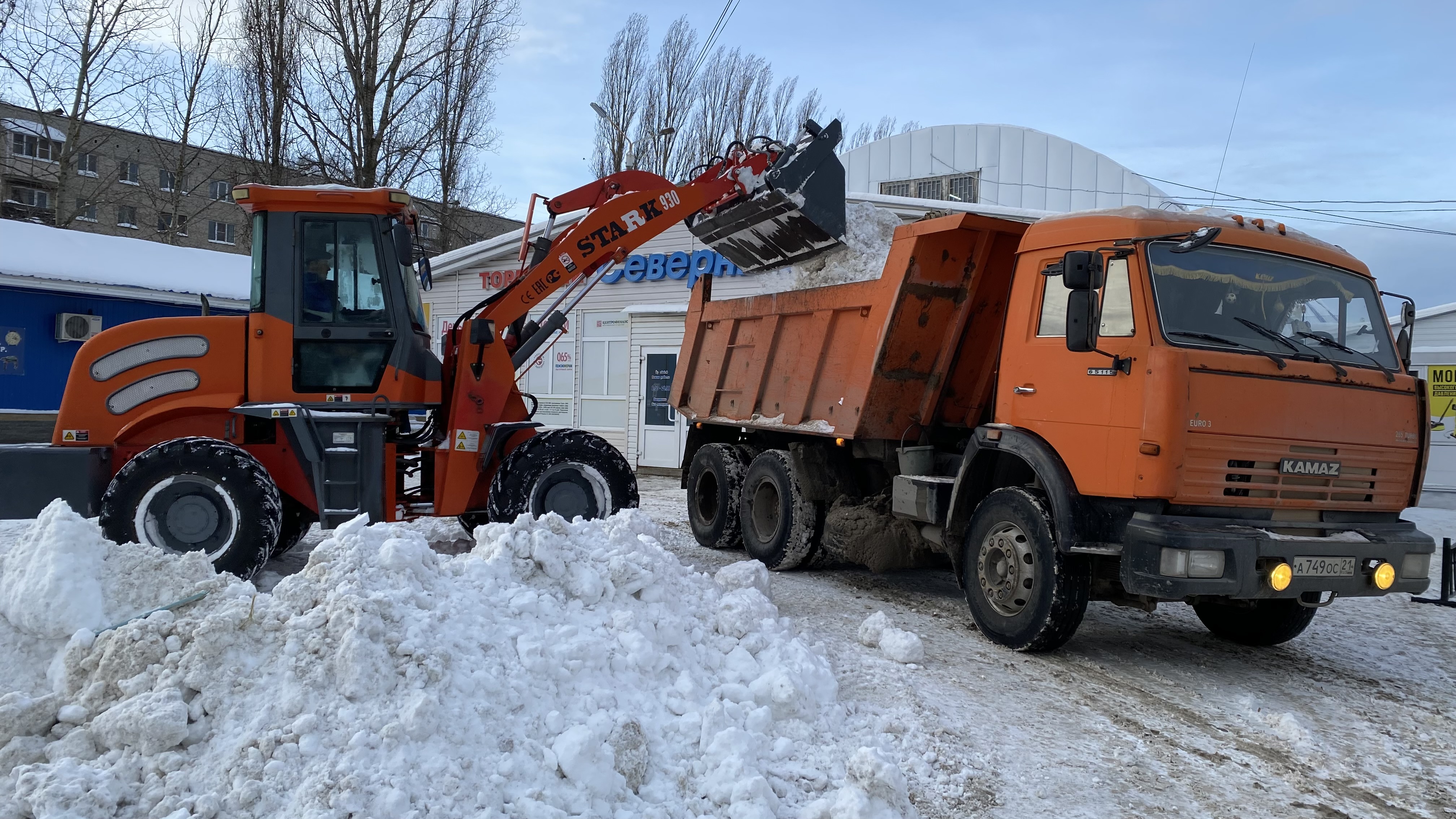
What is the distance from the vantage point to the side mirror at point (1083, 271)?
5.32 m

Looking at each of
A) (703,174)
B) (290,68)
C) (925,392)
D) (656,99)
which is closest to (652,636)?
(925,392)

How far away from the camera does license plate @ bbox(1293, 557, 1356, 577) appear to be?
5.03 meters

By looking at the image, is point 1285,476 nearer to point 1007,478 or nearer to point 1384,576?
point 1384,576

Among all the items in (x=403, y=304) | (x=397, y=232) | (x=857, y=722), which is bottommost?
(x=857, y=722)

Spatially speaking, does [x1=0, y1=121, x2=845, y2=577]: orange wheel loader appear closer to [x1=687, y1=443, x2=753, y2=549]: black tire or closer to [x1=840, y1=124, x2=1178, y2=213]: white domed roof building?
[x1=687, y1=443, x2=753, y2=549]: black tire

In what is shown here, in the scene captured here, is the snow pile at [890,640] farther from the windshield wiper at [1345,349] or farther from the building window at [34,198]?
the building window at [34,198]

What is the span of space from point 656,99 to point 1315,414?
30.1 metres

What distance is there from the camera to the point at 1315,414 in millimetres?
5203

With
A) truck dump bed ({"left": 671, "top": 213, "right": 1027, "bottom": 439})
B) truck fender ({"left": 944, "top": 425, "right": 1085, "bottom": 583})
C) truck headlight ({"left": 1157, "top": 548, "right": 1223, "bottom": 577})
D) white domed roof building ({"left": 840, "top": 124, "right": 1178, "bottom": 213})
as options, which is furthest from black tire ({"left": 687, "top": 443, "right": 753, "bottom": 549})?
white domed roof building ({"left": 840, "top": 124, "right": 1178, "bottom": 213})

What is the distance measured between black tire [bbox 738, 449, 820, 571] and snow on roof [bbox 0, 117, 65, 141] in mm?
24411

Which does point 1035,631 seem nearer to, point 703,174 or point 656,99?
point 703,174

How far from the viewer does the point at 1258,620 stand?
644 centimetres

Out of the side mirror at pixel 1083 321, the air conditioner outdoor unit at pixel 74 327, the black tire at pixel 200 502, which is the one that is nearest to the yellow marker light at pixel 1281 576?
the side mirror at pixel 1083 321

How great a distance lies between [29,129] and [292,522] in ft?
94.5
